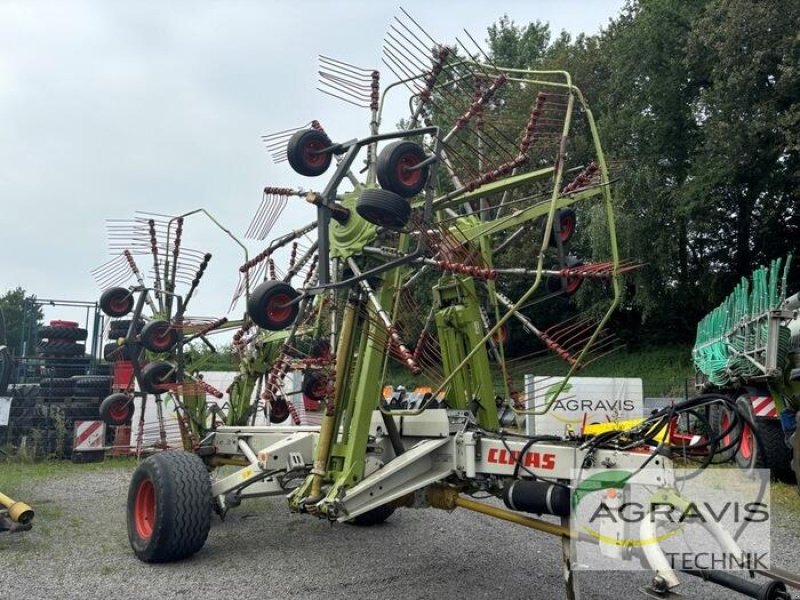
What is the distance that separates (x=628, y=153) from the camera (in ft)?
80.7

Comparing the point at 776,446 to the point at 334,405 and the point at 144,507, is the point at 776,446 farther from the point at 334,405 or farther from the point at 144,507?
the point at 144,507

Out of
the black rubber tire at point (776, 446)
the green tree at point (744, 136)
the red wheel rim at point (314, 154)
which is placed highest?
the green tree at point (744, 136)

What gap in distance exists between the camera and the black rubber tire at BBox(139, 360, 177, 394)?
8.04 metres

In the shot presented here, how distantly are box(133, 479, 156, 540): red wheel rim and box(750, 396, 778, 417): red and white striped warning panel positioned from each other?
23.7 feet

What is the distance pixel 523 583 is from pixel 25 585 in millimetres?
3563

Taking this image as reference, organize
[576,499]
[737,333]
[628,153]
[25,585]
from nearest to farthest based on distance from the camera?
[576,499] < [25,585] < [737,333] < [628,153]

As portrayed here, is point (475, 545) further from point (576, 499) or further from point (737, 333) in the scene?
point (737, 333)

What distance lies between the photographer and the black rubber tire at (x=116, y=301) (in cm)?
837

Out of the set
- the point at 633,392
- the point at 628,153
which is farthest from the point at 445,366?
the point at 628,153

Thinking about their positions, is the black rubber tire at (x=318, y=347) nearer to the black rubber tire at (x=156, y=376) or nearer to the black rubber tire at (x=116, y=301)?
the black rubber tire at (x=156, y=376)

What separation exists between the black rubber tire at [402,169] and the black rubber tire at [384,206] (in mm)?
77

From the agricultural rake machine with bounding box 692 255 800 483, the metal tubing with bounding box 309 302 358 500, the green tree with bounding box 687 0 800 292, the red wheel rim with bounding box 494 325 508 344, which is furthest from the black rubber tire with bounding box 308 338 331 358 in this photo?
the green tree with bounding box 687 0 800 292

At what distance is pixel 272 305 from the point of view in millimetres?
4891

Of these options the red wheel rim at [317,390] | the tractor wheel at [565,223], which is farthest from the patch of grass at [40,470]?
the tractor wheel at [565,223]
